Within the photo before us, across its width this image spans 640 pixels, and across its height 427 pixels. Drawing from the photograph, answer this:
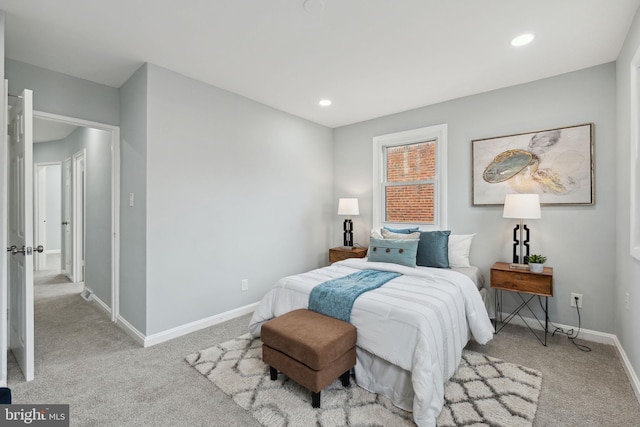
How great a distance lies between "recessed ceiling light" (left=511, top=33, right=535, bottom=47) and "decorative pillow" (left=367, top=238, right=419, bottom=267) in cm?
189

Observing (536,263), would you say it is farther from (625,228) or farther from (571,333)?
(571,333)

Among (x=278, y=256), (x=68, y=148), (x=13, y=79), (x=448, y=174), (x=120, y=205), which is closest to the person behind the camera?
(x=13, y=79)

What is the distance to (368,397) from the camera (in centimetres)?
200

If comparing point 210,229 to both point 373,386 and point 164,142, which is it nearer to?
point 164,142

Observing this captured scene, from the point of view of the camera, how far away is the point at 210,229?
3.23m

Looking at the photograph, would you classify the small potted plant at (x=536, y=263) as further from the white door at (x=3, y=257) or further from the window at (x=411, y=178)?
the white door at (x=3, y=257)

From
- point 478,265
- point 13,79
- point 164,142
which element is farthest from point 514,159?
point 13,79

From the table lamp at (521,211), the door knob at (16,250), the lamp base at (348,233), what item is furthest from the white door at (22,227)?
the table lamp at (521,211)

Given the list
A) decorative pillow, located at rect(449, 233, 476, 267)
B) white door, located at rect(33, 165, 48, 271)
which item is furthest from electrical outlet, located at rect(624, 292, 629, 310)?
white door, located at rect(33, 165, 48, 271)

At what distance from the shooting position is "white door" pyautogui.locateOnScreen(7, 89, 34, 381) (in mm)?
2172

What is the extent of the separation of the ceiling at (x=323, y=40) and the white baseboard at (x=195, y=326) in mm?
2490

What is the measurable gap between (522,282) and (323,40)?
2.77 m

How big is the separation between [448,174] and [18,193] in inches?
163

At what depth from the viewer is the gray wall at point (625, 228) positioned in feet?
6.91
